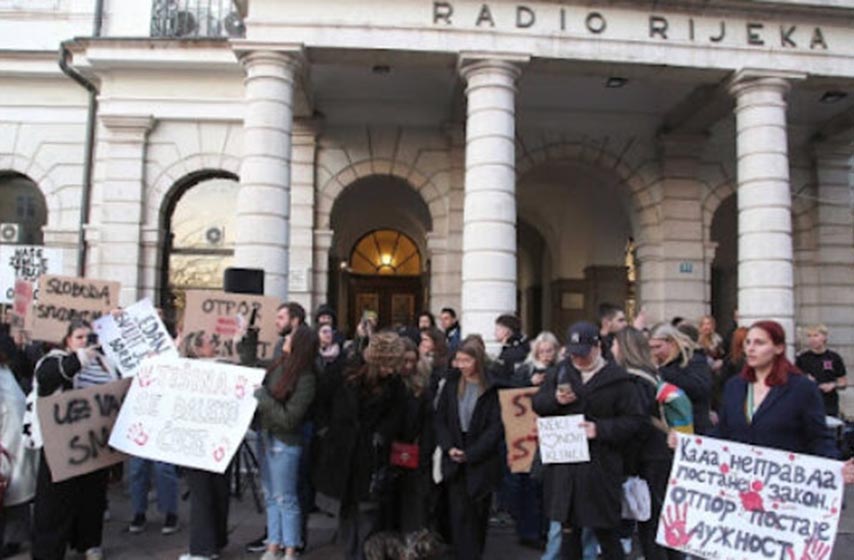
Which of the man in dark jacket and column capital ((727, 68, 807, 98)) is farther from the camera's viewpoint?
column capital ((727, 68, 807, 98))

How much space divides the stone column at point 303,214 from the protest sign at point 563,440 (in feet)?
33.4

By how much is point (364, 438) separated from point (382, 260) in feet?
55.0

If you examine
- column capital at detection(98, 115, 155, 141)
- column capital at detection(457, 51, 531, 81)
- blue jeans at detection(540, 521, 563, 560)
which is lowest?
blue jeans at detection(540, 521, 563, 560)

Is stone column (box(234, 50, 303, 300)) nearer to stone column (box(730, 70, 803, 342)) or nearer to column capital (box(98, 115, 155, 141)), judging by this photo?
column capital (box(98, 115, 155, 141))

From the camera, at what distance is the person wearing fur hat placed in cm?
565

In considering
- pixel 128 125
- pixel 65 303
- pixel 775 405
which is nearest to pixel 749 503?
pixel 775 405

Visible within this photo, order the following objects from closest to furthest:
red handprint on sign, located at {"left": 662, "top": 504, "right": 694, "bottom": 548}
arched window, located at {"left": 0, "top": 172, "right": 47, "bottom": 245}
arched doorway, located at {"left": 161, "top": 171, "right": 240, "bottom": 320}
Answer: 1. red handprint on sign, located at {"left": 662, "top": 504, "right": 694, "bottom": 548}
2. arched doorway, located at {"left": 161, "top": 171, "right": 240, "bottom": 320}
3. arched window, located at {"left": 0, "top": 172, "right": 47, "bottom": 245}

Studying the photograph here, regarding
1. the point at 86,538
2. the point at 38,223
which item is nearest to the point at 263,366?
the point at 86,538

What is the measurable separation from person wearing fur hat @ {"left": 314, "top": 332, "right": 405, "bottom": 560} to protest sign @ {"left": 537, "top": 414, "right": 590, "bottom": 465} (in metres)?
1.27

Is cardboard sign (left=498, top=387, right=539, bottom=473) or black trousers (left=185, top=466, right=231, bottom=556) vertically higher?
cardboard sign (left=498, top=387, right=539, bottom=473)

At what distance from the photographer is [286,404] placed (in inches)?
232

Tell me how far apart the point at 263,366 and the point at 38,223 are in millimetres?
11519

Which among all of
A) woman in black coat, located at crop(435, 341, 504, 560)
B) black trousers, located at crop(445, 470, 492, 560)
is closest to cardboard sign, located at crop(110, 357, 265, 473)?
woman in black coat, located at crop(435, 341, 504, 560)

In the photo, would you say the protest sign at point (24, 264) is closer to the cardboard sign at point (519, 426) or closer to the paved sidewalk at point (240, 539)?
the paved sidewalk at point (240, 539)
